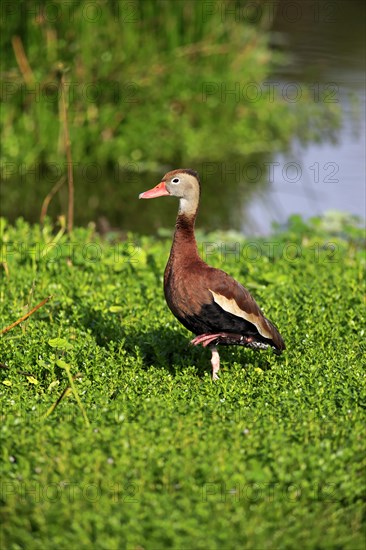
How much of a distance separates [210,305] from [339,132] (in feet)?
26.1

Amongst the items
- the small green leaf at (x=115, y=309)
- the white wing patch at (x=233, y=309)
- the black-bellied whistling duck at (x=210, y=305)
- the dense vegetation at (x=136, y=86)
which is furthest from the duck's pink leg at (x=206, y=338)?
the dense vegetation at (x=136, y=86)

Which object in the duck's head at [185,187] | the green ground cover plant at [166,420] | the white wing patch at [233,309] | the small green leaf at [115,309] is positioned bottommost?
the green ground cover plant at [166,420]

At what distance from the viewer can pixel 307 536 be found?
Answer: 14.4 ft

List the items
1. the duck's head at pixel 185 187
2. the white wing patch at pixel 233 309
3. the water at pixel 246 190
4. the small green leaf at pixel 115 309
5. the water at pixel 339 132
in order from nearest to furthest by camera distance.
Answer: the white wing patch at pixel 233 309, the duck's head at pixel 185 187, the small green leaf at pixel 115 309, the water at pixel 246 190, the water at pixel 339 132

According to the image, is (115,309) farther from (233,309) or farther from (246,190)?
(246,190)

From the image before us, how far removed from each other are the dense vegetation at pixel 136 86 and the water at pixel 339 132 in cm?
56

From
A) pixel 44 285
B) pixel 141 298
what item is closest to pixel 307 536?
pixel 141 298

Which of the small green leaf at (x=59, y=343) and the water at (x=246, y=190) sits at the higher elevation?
the water at (x=246, y=190)

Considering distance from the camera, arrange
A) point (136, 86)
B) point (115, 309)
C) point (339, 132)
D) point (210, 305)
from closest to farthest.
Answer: point (210, 305) → point (115, 309) → point (136, 86) → point (339, 132)

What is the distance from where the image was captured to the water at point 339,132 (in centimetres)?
1099

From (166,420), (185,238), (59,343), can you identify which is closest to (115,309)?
(59,343)

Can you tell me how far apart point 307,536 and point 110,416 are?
128cm

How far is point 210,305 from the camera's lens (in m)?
5.68

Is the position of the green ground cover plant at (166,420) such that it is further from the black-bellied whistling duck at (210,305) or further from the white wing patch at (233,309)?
the white wing patch at (233,309)
